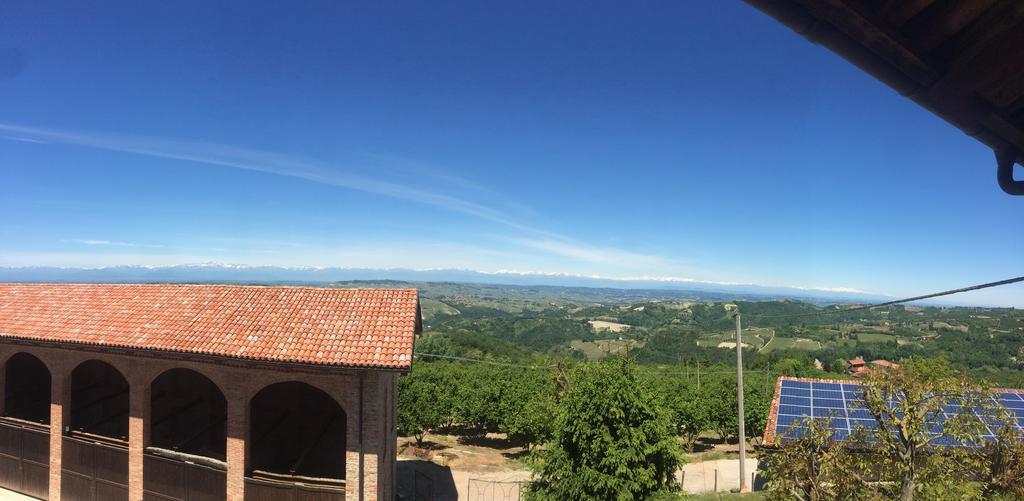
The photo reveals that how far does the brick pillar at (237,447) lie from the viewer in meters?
12.4

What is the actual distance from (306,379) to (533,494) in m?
6.66

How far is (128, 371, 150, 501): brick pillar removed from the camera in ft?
43.9

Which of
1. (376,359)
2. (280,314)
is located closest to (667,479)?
(376,359)

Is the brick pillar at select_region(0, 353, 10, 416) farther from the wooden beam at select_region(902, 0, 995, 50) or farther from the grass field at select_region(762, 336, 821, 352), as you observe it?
the grass field at select_region(762, 336, 821, 352)

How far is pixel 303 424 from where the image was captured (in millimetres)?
16844

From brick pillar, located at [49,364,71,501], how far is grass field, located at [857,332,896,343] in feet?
419

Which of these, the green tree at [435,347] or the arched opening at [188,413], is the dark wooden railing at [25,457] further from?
the green tree at [435,347]

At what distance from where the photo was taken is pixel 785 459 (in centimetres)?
771

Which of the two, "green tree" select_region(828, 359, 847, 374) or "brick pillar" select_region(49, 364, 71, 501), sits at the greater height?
"brick pillar" select_region(49, 364, 71, 501)

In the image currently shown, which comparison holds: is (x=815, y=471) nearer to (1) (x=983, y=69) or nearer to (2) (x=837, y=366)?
(1) (x=983, y=69)

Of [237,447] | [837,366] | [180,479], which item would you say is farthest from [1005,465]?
[837,366]

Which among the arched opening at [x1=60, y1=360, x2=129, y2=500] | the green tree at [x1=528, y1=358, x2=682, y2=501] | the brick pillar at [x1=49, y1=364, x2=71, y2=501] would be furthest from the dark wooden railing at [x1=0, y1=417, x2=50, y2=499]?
the green tree at [x1=528, y1=358, x2=682, y2=501]

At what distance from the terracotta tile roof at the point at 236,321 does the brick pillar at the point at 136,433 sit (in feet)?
4.42

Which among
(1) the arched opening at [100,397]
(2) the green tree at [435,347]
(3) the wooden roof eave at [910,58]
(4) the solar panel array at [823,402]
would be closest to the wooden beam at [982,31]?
(3) the wooden roof eave at [910,58]
